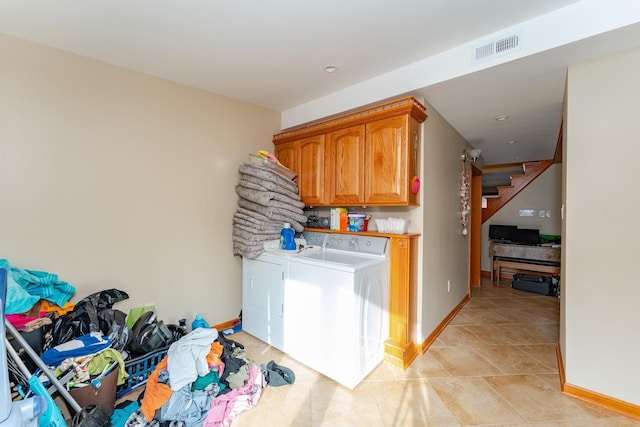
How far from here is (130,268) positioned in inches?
96.0

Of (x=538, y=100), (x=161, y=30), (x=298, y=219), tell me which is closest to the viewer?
(x=161, y=30)

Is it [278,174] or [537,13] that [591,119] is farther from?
[278,174]

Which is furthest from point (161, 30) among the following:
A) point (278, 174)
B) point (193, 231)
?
point (193, 231)

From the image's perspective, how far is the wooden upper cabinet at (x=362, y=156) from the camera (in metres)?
2.37

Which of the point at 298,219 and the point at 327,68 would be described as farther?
the point at 298,219

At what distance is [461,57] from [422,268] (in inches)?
68.2

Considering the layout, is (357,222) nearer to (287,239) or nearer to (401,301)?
(287,239)

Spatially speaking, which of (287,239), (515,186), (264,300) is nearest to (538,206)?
(515,186)

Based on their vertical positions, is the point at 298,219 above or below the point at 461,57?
below

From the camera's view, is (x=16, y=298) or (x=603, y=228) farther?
(x=603, y=228)

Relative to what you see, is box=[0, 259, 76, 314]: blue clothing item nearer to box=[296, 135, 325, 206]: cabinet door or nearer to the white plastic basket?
box=[296, 135, 325, 206]: cabinet door

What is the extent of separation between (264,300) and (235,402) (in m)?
0.98

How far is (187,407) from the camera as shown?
1725 millimetres

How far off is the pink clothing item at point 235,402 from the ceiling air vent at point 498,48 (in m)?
2.81
